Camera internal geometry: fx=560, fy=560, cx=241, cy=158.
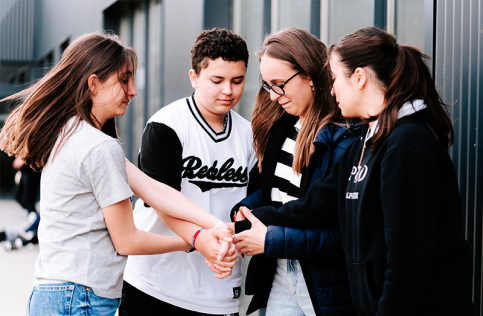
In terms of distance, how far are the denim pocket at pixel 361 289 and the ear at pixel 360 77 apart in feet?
2.04

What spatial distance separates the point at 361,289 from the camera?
6.16ft

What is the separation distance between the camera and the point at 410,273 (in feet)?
5.49

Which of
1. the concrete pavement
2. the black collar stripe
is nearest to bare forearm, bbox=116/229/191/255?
the black collar stripe

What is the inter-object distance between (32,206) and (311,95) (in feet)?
27.6

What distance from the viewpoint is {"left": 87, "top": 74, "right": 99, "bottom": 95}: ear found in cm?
225

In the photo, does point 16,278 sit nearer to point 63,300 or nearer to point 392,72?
point 63,300

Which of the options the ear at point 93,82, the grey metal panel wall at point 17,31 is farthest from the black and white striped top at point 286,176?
the grey metal panel wall at point 17,31

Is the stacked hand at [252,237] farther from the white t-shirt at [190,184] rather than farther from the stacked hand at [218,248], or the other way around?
the white t-shirt at [190,184]

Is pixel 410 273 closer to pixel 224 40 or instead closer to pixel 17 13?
pixel 224 40

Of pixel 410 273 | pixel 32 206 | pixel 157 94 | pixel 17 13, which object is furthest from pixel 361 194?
pixel 17 13

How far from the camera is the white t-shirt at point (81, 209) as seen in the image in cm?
210

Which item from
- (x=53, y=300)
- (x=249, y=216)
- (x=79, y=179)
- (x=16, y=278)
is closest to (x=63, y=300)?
(x=53, y=300)

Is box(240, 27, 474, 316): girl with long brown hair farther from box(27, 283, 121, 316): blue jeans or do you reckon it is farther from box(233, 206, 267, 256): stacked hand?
box(27, 283, 121, 316): blue jeans

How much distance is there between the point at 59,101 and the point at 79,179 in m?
0.35
